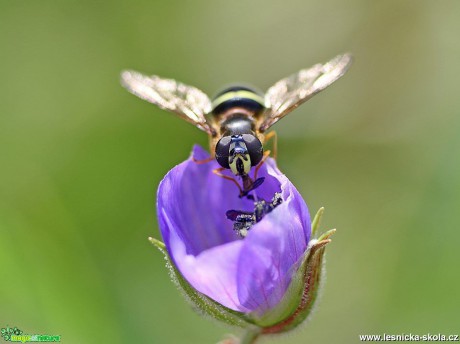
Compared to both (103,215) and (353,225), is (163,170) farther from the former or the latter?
(353,225)

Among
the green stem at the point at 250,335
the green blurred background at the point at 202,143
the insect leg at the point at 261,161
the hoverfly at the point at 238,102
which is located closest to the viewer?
the green stem at the point at 250,335

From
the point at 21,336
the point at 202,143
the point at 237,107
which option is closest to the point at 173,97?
the point at 237,107

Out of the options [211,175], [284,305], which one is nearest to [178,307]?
[211,175]

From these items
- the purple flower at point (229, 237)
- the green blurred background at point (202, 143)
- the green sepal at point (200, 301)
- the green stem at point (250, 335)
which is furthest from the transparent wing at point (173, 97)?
the green blurred background at point (202, 143)

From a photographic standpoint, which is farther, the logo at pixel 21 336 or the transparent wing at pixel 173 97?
the logo at pixel 21 336

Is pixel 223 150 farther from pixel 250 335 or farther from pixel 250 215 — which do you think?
pixel 250 335

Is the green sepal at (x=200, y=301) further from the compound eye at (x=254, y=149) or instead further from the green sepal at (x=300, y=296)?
the compound eye at (x=254, y=149)
